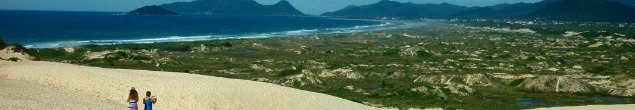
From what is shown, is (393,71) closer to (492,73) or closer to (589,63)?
(492,73)

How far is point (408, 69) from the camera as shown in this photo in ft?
259

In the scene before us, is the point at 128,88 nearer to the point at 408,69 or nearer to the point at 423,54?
the point at 408,69

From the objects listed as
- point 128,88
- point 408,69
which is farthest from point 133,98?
point 408,69

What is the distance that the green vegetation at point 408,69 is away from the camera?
56.7 metres

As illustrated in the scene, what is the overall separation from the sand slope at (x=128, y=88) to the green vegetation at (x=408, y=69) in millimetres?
12928

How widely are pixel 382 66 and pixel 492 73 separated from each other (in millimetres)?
16329

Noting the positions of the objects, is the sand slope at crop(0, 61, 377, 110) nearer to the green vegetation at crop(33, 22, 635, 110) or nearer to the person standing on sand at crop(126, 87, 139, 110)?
the person standing on sand at crop(126, 87, 139, 110)

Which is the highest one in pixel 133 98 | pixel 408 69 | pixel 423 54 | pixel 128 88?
pixel 133 98

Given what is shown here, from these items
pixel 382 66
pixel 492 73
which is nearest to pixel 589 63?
pixel 492 73

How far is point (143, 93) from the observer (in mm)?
34438

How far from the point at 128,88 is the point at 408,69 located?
50.4m

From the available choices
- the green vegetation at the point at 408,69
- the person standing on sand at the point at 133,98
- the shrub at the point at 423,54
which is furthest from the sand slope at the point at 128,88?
the shrub at the point at 423,54

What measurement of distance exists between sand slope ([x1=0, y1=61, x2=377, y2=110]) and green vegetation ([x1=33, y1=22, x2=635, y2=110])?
12.9 metres

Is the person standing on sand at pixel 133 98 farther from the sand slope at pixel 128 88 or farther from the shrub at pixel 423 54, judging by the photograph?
the shrub at pixel 423 54
